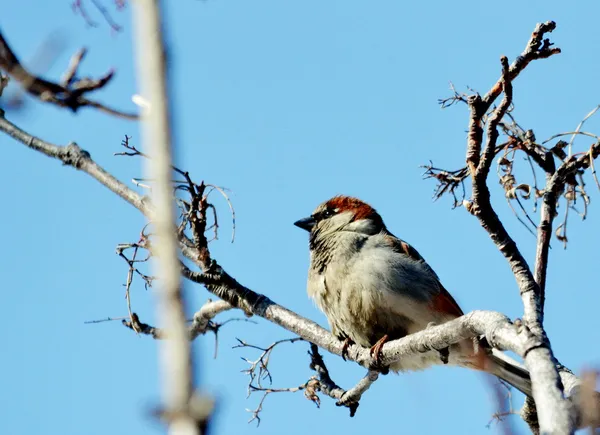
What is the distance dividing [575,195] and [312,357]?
6.89 feet

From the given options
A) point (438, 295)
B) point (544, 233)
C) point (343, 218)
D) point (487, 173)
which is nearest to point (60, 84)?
Answer: point (487, 173)

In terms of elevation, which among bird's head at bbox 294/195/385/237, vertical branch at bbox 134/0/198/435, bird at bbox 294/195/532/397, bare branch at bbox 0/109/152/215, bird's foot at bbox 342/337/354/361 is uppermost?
bird's head at bbox 294/195/385/237

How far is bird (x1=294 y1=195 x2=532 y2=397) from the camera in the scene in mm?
5293

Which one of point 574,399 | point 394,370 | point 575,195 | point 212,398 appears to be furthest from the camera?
point 394,370

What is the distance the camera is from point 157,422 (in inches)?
36.2

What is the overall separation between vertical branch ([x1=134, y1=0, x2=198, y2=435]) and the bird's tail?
4192mm

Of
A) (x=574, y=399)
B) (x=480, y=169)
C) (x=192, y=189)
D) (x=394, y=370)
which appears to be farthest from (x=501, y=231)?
(x=394, y=370)

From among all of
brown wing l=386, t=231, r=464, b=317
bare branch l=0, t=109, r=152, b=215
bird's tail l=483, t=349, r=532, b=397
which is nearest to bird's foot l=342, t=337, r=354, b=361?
brown wing l=386, t=231, r=464, b=317

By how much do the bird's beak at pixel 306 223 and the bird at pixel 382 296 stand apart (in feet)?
2.18

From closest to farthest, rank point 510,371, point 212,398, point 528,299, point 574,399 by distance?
point 212,398
point 574,399
point 528,299
point 510,371

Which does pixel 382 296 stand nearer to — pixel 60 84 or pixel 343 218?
pixel 343 218

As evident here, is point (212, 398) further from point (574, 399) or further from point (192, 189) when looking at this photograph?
point (192, 189)

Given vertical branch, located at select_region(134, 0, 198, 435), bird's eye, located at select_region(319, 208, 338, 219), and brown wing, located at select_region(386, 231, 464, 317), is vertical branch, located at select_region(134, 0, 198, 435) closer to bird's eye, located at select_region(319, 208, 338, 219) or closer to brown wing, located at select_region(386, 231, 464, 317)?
brown wing, located at select_region(386, 231, 464, 317)

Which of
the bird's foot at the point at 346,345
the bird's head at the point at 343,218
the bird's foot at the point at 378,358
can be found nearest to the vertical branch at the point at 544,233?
the bird's foot at the point at 378,358
